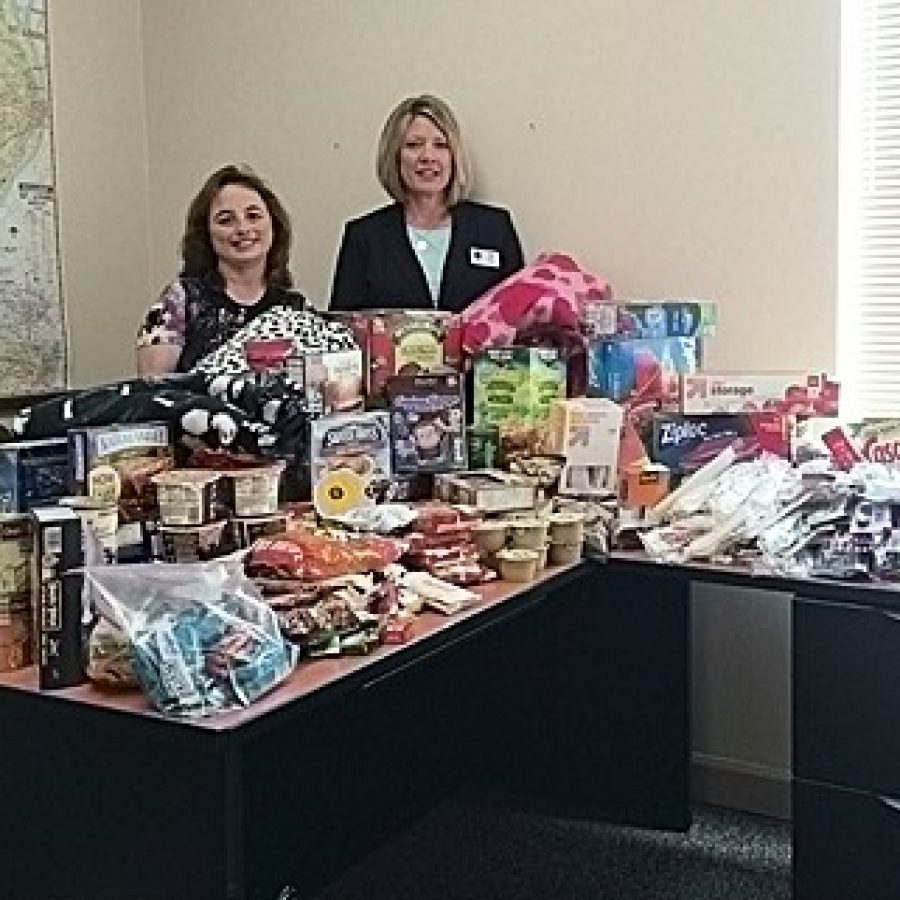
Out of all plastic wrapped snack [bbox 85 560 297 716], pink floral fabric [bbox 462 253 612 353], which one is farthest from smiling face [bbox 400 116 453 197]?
plastic wrapped snack [bbox 85 560 297 716]

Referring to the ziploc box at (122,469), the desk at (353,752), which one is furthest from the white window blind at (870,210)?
the ziploc box at (122,469)

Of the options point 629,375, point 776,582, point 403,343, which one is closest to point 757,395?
point 629,375

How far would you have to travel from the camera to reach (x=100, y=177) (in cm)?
404

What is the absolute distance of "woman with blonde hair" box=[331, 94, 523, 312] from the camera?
11.1 ft

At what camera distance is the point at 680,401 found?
2717 mm

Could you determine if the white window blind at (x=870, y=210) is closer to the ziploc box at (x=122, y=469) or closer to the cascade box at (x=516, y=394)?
the cascade box at (x=516, y=394)

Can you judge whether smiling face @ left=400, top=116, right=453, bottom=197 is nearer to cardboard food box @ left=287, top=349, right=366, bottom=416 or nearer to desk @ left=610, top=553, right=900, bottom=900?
cardboard food box @ left=287, top=349, right=366, bottom=416

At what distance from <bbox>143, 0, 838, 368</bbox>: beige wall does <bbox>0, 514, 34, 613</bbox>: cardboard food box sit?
1933mm

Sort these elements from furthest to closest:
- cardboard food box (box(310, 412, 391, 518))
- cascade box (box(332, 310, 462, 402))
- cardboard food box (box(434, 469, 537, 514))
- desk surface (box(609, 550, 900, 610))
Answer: cascade box (box(332, 310, 462, 402)), cardboard food box (box(434, 469, 537, 514)), cardboard food box (box(310, 412, 391, 518)), desk surface (box(609, 550, 900, 610))

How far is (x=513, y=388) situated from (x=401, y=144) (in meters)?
1.02

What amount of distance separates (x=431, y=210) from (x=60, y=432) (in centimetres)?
168

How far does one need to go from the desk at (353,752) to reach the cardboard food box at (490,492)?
0.17 m

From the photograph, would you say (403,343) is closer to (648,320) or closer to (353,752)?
(648,320)

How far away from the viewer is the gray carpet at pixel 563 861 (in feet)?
9.01
